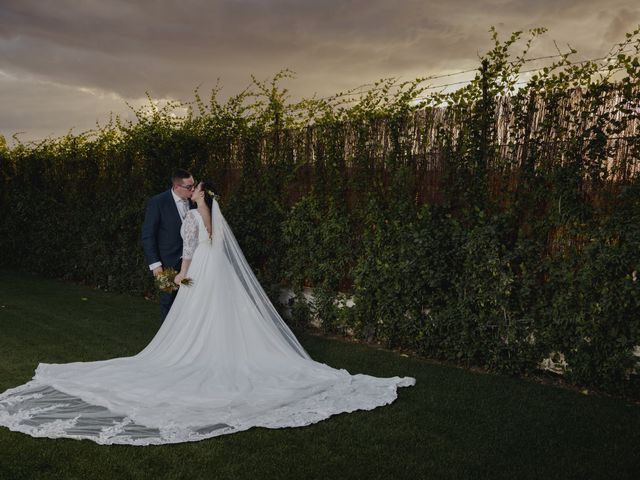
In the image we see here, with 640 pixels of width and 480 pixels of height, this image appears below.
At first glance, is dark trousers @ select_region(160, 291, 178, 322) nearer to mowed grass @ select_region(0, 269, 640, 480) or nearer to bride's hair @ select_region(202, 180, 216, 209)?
bride's hair @ select_region(202, 180, 216, 209)

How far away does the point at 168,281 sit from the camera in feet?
20.2

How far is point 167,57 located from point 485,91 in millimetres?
5156

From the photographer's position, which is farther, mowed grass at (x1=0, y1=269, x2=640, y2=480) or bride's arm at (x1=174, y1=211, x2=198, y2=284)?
bride's arm at (x1=174, y1=211, x2=198, y2=284)

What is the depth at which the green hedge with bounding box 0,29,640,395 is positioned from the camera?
17.7 feet

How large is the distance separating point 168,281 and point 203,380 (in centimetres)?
120

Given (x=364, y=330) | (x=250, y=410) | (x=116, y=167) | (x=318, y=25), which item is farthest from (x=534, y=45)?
(x=116, y=167)

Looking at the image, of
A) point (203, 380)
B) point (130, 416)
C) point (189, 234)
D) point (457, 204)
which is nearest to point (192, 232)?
point (189, 234)

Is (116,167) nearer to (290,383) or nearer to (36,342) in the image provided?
(36,342)

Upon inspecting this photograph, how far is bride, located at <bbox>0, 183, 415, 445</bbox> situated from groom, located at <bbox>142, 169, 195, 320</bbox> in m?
0.34

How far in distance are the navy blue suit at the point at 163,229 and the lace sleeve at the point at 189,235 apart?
0.37 m

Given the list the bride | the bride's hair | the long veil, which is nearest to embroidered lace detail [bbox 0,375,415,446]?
the bride

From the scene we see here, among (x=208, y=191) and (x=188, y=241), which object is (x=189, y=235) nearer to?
(x=188, y=241)

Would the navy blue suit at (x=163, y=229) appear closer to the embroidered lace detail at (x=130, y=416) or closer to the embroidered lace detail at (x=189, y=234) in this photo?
the embroidered lace detail at (x=189, y=234)

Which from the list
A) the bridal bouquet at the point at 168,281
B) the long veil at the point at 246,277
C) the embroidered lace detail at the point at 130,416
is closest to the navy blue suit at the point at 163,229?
the bridal bouquet at the point at 168,281
